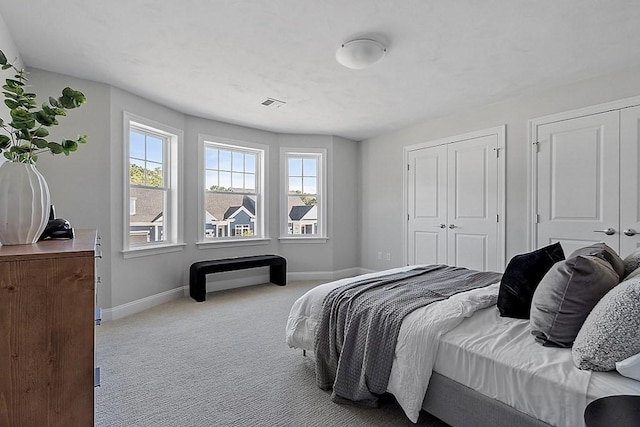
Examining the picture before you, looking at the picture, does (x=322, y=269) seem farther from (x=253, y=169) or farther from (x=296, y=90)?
(x=296, y=90)

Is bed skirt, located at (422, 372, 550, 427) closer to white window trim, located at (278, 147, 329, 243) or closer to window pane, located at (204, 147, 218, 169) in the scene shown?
white window trim, located at (278, 147, 329, 243)

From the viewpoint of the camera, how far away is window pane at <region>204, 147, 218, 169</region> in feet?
Result: 15.2

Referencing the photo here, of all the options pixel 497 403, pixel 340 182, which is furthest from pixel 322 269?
pixel 497 403

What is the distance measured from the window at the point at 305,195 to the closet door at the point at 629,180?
12.0ft

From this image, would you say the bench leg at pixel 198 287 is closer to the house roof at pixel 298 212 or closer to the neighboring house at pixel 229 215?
the neighboring house at pixel 229 215

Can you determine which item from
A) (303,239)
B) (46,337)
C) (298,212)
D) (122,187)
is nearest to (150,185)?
(122,187)

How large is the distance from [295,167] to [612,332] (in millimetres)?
4669

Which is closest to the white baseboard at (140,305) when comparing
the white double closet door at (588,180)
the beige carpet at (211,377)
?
the beige carpet at (211,377)

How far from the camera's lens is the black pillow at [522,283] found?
1.72 m

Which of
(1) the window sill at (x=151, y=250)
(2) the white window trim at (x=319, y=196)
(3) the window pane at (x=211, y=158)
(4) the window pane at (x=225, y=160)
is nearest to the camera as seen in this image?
(1) the window sill at (x=151, y=250)

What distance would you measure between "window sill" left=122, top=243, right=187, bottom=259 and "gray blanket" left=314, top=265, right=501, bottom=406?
2.55 meters

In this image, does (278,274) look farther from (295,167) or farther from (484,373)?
(484,373)

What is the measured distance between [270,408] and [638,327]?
176 centimetres

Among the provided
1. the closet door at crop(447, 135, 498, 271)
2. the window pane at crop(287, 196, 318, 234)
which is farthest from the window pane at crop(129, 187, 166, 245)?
the closet door at crop(447, 135, 498, 271)
